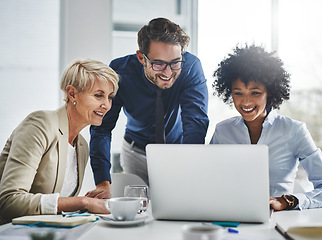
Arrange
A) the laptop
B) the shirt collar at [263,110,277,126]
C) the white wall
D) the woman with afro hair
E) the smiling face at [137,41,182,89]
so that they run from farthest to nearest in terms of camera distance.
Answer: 1. the white wall
2. the smiling face at [137,41,182,89]
3. the shirt collar at [263,110,277,126]
4. the woman with afro hair
5. the laptop

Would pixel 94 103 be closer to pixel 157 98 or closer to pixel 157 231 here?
pixel 157 98

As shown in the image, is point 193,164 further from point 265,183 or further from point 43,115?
point 43,115

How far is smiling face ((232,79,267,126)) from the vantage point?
7.14 ft

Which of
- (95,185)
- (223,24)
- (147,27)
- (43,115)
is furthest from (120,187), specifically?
(223,24)

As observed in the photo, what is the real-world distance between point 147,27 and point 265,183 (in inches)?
66.0

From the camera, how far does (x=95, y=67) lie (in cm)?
232

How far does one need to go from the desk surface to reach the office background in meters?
1.29

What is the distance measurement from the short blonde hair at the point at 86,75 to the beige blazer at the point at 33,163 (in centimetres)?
34

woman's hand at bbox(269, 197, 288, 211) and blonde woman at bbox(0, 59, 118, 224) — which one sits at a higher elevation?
blonde woman at bbox(0, 59, 118, 224)

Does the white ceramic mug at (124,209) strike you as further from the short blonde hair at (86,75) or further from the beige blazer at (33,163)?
the short blonde hair at (86,75)

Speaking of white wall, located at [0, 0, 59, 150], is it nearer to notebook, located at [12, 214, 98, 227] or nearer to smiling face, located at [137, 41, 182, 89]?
smiling face, located at [137, 41, 182, 89]

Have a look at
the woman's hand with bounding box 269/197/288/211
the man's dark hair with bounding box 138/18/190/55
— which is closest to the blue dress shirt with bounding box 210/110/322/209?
the woman's hand with bounding box 269/197/288/211

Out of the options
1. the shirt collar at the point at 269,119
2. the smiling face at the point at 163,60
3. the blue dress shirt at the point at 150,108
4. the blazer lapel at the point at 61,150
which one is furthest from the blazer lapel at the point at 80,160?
the shirt collar at the point at 269,119

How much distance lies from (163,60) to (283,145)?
35.1 inches
